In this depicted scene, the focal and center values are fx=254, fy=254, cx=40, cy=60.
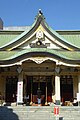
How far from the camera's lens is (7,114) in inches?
731

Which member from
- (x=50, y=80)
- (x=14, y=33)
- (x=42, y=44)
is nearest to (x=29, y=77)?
(x=50, y=80)

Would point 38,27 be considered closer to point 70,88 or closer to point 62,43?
point 62,43

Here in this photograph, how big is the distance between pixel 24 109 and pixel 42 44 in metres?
6.99

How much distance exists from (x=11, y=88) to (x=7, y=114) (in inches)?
271

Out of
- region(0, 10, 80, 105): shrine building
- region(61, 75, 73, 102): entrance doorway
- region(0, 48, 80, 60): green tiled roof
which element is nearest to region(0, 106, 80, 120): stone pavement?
region(0, 10, 80, 105): shrine building

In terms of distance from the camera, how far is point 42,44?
Answer: 2367 cm

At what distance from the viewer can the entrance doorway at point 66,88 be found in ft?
82.6

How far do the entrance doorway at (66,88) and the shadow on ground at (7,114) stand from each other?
24.7 feet

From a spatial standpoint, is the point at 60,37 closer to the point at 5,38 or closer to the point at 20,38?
the point at 20,38

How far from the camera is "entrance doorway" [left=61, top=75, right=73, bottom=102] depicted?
25.2m

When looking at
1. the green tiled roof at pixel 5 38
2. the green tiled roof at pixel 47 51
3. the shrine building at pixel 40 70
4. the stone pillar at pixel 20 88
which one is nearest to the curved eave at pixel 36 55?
the green tiled roof at pixel 47 51

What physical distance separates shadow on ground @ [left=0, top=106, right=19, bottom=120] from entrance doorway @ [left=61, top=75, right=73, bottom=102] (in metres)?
7.53

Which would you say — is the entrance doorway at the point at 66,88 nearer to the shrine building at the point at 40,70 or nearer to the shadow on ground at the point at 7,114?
the shrine building at the point at 40,70

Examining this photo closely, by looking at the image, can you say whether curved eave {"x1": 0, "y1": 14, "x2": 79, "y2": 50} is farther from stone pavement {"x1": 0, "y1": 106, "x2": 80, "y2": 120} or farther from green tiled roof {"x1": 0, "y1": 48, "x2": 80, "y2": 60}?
stone pavement {"x1": 0, "y1": 106, "x2": 80, "y2": 120}
